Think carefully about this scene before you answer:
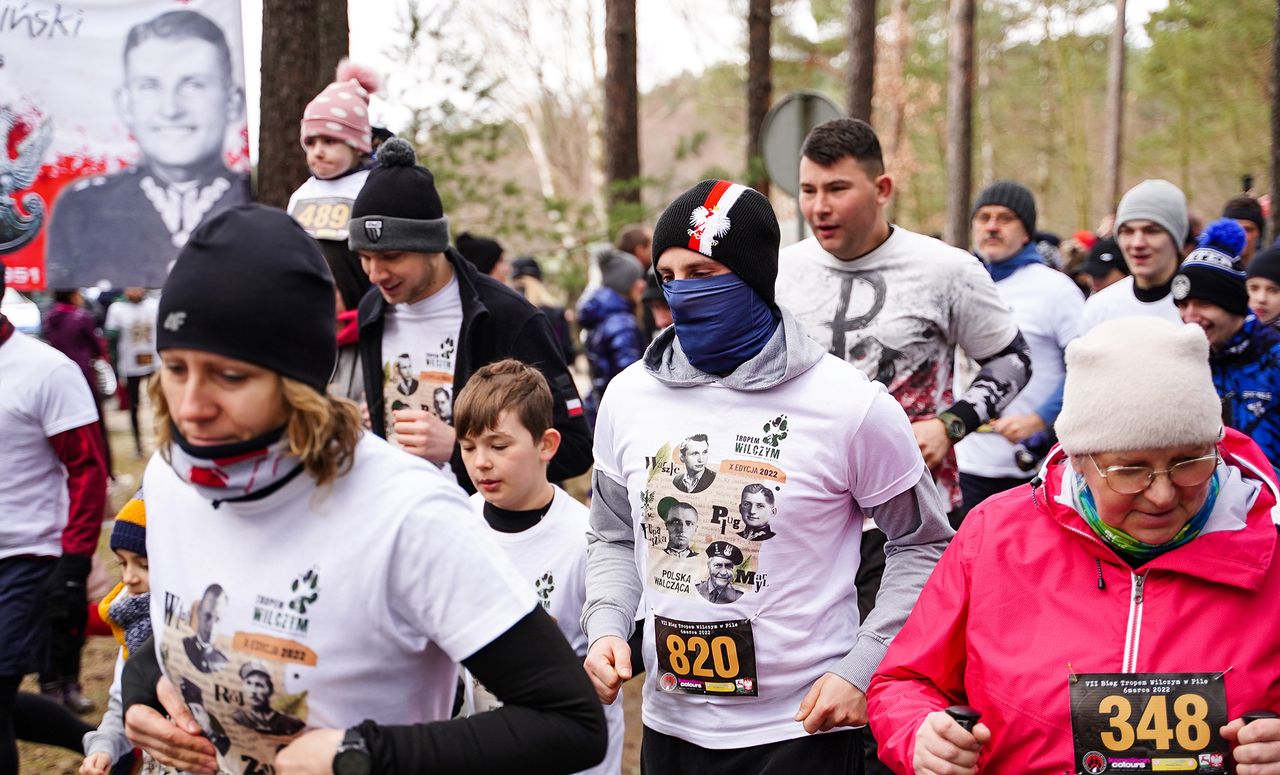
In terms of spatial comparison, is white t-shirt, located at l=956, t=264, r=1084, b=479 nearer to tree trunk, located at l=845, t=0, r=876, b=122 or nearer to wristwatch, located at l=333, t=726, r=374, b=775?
wristwatch, located at l=333, t=726, r=374, b=775

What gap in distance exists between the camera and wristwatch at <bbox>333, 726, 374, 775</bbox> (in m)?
1.95

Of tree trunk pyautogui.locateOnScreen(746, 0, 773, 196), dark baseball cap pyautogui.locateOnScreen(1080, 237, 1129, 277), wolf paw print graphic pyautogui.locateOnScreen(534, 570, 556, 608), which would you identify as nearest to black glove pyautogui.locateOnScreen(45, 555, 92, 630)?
wolf paw print graphic pyautogui.locateOnScreen(534, 570, 556, 608)

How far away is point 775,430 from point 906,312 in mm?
1499

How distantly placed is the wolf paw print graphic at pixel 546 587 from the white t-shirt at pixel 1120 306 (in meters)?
3.72

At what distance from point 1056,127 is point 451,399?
42142 millimetres

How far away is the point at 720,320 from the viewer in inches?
119

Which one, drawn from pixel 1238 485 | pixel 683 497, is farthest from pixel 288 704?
pixel 1238 485

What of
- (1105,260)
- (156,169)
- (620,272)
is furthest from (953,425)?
(1105,260)

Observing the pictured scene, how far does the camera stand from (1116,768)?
7.75 ft

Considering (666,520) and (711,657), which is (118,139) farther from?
(711,657)

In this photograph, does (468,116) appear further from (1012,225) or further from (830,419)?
(830,419)

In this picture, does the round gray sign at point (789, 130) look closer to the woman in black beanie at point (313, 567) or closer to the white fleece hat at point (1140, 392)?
the white fleece hat at point (1140, 392)

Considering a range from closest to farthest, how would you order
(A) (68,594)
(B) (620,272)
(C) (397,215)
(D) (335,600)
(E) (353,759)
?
(E) (353,759), (D) (335,600), (C) (397,215), (A) (68,594), (B) (620,272)

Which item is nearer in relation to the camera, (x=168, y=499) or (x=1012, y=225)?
(x=168, y=499)
